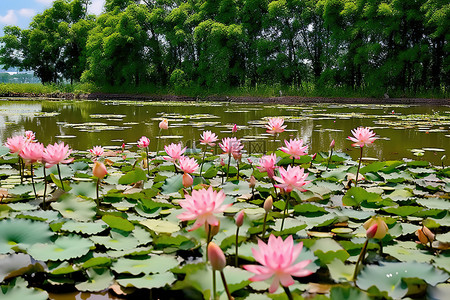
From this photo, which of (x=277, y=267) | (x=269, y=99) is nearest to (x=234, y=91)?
(x=269, y=99)

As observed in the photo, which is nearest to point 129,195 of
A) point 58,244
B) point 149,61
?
point 58,244

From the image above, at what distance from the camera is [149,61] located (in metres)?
22.2

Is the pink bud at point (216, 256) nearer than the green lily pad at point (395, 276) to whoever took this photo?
Yes

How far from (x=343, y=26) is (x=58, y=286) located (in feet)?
58.7

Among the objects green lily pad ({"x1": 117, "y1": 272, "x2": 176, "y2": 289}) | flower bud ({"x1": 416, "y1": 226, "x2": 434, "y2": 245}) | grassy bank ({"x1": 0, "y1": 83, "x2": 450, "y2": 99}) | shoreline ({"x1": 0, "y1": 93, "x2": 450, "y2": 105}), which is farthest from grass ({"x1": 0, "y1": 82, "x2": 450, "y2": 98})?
green lily pad ({"x1": 117, "y1": 272, "x2": 176, "y2": 289})

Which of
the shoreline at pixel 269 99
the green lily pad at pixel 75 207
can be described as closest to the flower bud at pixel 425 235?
the green lily pad at pixel 75 207

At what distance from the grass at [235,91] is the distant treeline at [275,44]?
364 mm

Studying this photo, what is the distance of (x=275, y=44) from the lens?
1817cm

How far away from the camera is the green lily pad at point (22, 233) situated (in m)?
1.04

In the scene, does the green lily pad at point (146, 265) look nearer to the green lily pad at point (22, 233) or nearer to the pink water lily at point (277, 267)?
the green lily pad at point (22, 233)

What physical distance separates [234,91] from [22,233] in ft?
58.7

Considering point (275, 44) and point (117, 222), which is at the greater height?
point (275, 44)

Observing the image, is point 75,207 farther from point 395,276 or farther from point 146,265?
point 395,276

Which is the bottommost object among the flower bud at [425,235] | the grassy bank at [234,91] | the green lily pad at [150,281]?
the green lily pad at [150,281]
